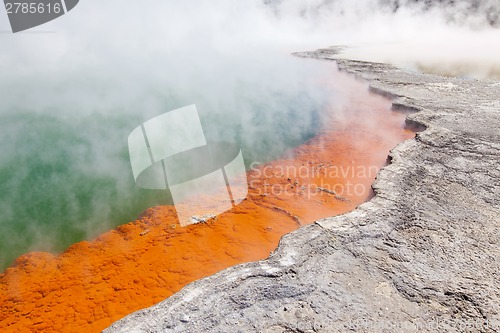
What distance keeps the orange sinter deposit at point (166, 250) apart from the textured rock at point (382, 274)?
31.0 inches

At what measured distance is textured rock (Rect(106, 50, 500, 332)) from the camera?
205 cm

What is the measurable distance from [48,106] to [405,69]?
859 centimetres

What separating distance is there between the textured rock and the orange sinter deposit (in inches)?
31.0

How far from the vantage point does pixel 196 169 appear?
16.6ft

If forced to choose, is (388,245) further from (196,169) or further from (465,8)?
(465,8)

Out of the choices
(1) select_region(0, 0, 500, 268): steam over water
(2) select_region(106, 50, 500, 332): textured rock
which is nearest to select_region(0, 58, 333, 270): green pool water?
(1) select_region(0, 0, 500, 268): steam over water

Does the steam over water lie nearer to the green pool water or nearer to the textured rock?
the green pool water

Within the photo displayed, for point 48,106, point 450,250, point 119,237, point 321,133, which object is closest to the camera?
point 450,250

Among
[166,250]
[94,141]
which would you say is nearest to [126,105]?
[94,141]

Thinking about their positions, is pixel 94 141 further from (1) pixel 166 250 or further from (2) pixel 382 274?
(2) pixel 382 274

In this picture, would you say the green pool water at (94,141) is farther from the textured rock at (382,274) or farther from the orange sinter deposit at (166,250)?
the textured rock at (382,274)

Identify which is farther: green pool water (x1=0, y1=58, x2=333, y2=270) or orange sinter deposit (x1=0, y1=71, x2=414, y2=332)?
green pool water (x1=0, y1=58, x2=333, y2=270)

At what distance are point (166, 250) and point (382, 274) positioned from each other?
82.7 inches

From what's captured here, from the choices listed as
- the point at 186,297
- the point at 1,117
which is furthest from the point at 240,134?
the point at 1,117
